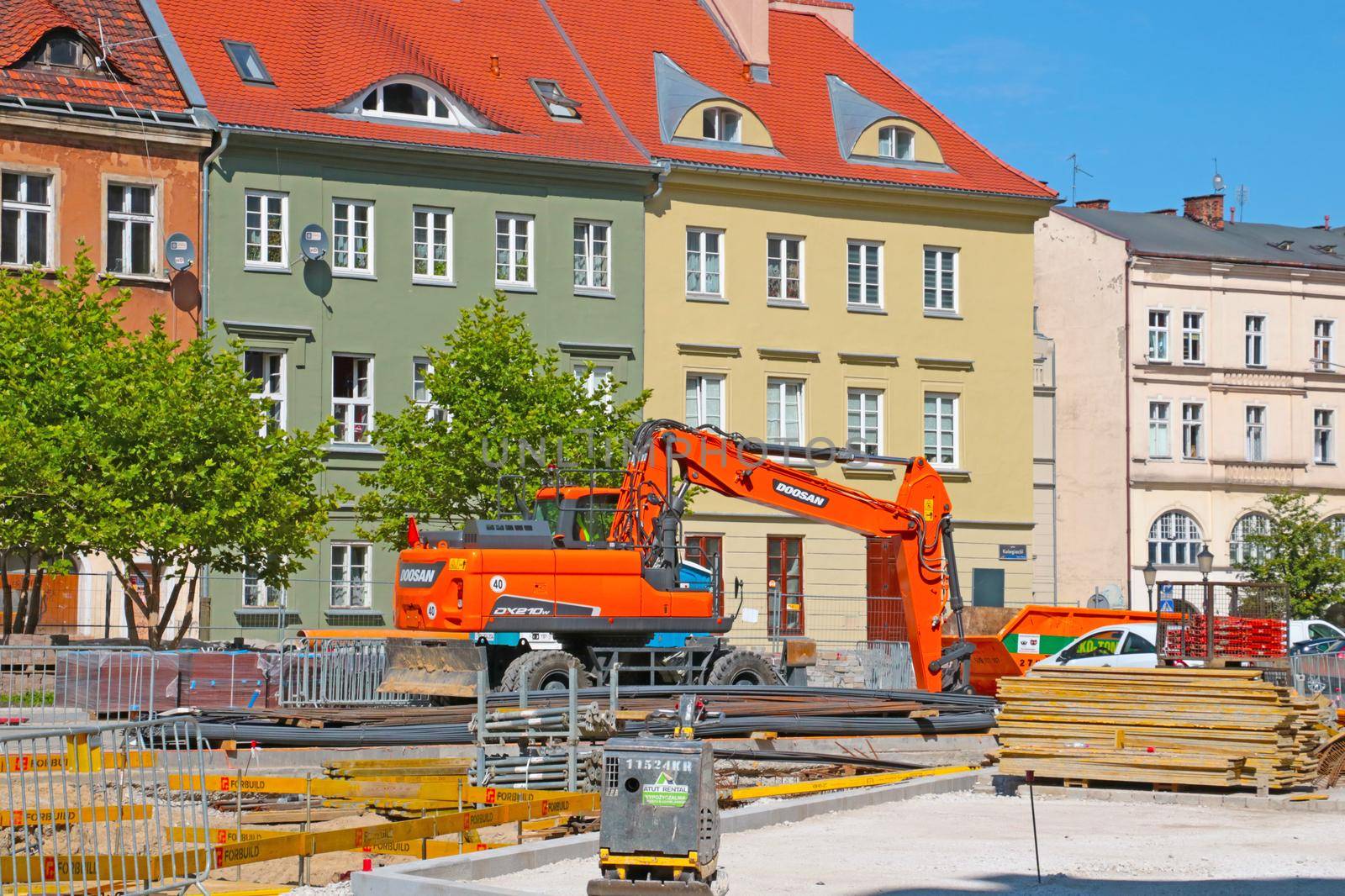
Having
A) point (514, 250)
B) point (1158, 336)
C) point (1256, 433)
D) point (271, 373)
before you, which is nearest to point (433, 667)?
point (271, 373)

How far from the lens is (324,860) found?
16.6 metres

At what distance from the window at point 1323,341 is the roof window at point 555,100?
2472cm

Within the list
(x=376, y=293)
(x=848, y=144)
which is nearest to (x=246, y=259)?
(x=376, y=293)

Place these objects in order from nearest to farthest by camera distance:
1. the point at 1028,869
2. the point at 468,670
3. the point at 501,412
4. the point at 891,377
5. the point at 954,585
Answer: the point at 1028,869
the point at 468,670
the point at 954,585
the point at 501,412
the point at 891,377

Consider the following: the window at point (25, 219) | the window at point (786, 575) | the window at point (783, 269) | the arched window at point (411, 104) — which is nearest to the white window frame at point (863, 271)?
the window at point (783, 269)

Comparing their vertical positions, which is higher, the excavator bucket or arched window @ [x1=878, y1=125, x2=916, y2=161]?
arched window @ [x1=878, y1=125, x2=916, y2=161]

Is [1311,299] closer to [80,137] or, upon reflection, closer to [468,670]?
[80,137]

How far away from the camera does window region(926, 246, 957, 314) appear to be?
157 ft

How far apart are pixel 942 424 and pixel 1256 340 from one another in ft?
49.0

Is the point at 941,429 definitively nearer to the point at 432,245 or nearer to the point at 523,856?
the point at 432,245

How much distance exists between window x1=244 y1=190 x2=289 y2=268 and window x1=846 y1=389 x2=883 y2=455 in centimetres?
1321

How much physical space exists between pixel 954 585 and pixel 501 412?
1100 centimetres

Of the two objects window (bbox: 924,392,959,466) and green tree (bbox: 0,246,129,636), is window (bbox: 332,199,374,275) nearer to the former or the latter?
green tree (bbox: 0,246,129,636)

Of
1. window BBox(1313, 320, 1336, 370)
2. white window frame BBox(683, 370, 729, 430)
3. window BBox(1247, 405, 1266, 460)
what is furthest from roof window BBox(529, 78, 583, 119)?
window BBox(1313, 320, 1336, 370)
